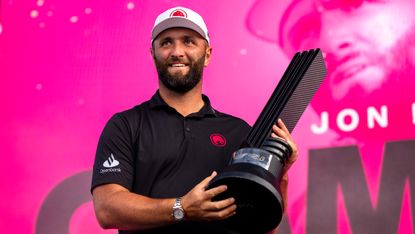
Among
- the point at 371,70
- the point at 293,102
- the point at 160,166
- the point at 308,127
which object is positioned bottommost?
the point at 160,166

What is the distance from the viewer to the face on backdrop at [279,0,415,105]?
7.26 ft

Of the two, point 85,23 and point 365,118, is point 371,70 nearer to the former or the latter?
point 365,118

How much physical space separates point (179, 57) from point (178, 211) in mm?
432

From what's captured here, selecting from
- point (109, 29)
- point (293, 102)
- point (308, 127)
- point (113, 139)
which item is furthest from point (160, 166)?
point (109, 29)

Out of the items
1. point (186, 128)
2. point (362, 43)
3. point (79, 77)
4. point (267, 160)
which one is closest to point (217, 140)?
point (186, 128)

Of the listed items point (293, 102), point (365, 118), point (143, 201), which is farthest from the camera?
point (365, 118)

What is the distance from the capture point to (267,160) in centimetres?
124

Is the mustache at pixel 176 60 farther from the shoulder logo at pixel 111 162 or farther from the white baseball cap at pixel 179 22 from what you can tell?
the shoulder logo at pixel 111 162

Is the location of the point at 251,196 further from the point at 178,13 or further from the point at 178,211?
the point at 178,13

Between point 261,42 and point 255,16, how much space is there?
109 mm

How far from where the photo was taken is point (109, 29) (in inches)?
102

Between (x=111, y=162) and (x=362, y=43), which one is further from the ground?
(x=362, y=43)

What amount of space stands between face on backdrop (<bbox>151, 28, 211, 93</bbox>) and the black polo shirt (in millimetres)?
88

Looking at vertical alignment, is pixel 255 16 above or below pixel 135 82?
above
